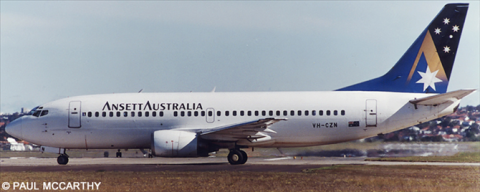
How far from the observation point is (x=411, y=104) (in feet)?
72.9

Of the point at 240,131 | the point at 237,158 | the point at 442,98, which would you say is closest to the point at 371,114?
the point at 442,98

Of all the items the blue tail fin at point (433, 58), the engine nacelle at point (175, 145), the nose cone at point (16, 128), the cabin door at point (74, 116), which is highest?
the blue tail fin at point (433, 58)

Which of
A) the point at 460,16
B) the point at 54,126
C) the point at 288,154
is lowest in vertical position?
the point at 288,154

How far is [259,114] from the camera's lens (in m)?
23.0

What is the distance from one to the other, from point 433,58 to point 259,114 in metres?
8.09

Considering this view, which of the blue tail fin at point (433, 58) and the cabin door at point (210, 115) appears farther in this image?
the cabin door at point (210, 115)

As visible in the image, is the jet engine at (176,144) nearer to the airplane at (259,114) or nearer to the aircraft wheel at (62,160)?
the airplane at (259,114)

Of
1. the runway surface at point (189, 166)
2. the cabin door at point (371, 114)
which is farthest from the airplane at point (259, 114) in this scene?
the runway surface at point (189, 166)

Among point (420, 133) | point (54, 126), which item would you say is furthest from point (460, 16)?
point (54, 126)

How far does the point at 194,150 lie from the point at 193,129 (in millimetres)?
1471

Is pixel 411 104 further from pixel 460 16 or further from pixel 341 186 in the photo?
pixel 341 186

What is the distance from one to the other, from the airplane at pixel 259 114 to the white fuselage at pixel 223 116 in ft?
0.14

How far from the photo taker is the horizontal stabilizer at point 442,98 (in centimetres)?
2058

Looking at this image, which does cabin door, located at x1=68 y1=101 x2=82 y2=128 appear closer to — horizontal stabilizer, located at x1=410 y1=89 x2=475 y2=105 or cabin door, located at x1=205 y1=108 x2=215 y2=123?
cabin door, located at x1=205 y1=108 x2=215 y2=123
